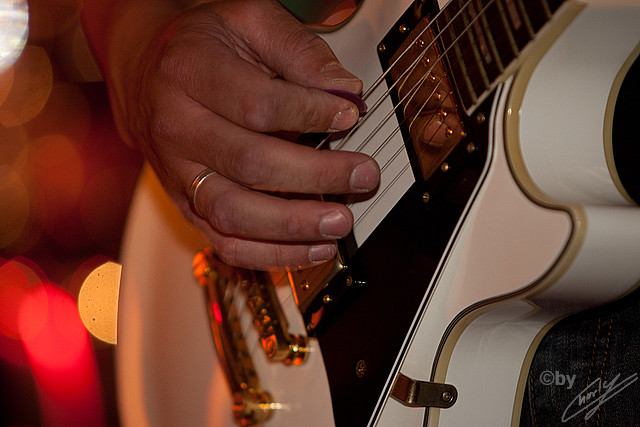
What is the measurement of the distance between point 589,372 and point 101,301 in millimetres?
1108

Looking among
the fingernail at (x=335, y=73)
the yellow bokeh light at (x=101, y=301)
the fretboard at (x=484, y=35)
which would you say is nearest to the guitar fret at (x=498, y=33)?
the fretboard at (x=484, y=35)

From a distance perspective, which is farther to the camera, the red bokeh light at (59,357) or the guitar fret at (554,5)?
the red bokeh light at (59,357)

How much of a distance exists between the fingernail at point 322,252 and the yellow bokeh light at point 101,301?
0.88 meters

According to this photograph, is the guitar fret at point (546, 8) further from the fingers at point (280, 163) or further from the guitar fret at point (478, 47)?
the fingers at point (280, 163)

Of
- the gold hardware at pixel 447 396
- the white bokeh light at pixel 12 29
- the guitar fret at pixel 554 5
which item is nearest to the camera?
the guitar fret at pixel 554 5

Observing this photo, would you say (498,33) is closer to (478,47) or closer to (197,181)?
(478,47)

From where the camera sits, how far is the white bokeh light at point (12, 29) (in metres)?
1.45

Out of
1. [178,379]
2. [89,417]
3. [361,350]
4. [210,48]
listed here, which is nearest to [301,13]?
[210,48]

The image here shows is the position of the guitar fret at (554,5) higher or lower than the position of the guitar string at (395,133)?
higher

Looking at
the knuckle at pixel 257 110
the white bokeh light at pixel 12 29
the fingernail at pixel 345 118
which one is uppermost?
the fingernail at pixel 345 118

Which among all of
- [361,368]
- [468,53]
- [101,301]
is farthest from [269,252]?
[101,301]

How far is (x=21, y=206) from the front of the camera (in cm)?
142

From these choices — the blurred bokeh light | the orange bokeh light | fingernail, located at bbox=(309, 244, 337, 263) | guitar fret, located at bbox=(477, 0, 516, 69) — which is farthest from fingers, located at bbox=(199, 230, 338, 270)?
the orange bokeh light

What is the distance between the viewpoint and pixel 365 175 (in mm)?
430
